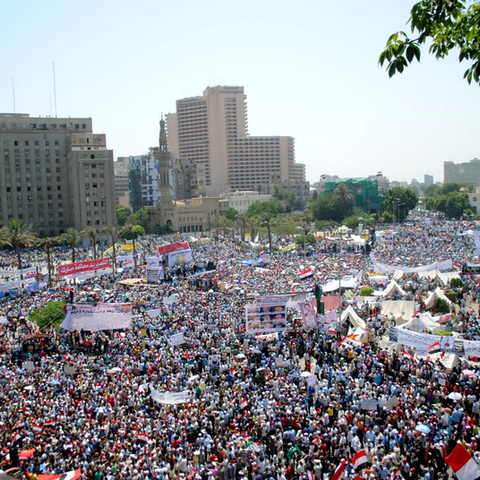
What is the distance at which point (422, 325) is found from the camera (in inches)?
1010

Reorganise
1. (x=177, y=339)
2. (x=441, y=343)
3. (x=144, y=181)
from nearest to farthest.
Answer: (x=441, y=343) → (x=177, y=339) → (x=144, y=181)

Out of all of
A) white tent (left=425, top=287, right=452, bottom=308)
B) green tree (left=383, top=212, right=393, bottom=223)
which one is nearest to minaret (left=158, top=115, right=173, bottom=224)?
Answer: green tree (left=383, top=212, right=393, bottom=223)

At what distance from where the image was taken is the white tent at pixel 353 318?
2673 cm

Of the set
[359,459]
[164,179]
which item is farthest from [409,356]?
[164,179]

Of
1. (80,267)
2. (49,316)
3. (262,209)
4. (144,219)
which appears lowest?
(49,316)

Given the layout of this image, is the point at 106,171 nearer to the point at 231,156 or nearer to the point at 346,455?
the point at 346,455

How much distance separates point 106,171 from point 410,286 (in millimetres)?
68140

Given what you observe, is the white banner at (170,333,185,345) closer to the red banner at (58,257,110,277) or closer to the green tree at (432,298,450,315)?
the green tree at (432,298,450,315)

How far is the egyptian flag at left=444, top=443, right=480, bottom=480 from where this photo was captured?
42.3 feet

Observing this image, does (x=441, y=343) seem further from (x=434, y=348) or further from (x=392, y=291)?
(x=392, y=291)

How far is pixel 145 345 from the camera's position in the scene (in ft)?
82.6

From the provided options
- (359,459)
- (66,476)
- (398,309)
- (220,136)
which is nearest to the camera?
(66,476)

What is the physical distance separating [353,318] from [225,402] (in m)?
10.3

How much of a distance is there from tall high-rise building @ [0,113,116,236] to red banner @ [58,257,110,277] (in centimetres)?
5642
